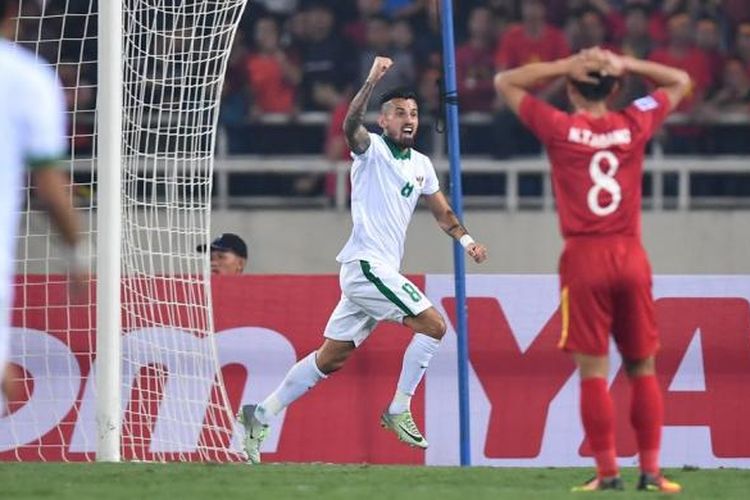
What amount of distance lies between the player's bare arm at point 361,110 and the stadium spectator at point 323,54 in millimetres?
5876

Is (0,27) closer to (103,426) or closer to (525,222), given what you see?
(103,426)

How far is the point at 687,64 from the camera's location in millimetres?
17562

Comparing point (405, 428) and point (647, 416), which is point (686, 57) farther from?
point (647, 416)

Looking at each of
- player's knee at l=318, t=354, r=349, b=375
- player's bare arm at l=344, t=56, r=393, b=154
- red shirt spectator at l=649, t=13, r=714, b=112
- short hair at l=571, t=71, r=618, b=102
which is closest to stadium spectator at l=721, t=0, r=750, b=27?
red shirt spectator at l=649, t=13, r=714, b=112

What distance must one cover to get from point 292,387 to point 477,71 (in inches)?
255

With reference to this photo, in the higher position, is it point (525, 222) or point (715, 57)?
point (715, 57)

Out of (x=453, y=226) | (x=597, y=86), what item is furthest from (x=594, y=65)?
(x=453, y=226)

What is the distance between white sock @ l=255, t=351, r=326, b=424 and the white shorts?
0.25 metres

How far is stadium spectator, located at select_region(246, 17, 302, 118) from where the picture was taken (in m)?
17.7

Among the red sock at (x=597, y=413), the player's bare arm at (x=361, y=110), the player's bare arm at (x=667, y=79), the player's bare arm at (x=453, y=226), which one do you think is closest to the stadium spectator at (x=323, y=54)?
the player's bare arm at (x=453, y=226)

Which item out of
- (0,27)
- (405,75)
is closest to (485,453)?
(405,75)

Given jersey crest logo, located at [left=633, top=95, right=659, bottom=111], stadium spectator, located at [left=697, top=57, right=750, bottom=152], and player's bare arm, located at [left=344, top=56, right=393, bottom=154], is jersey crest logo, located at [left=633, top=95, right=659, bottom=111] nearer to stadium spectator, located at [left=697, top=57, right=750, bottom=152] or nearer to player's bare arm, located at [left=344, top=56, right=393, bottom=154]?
player's bare arm, located at [left=344, top=56, right=393, bottom=154]

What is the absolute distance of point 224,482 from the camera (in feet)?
31.8

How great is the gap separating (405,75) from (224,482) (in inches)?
329
